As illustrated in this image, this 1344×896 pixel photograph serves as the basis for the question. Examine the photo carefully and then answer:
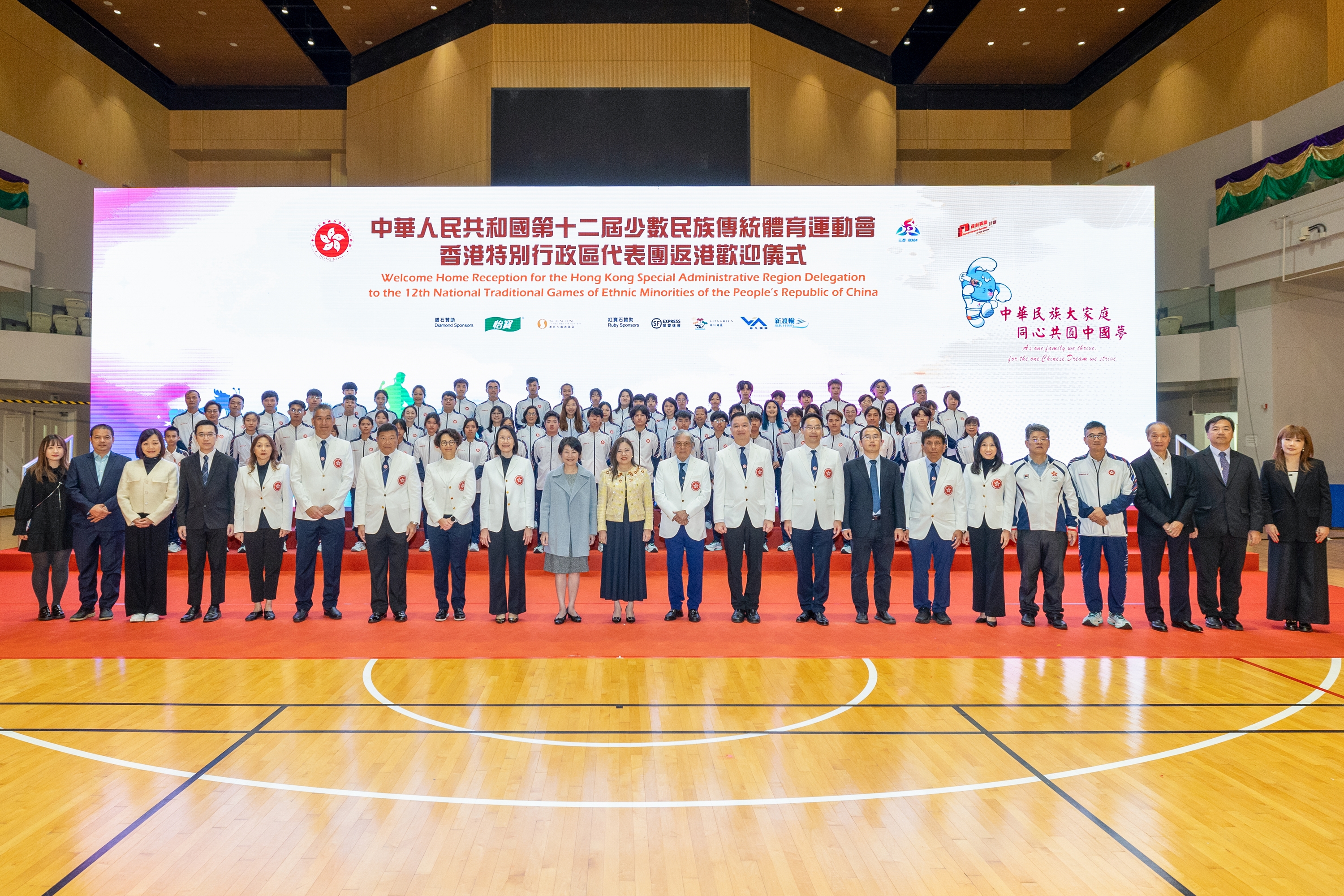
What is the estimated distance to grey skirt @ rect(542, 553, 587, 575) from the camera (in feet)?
18.7

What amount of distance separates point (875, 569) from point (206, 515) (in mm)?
4791

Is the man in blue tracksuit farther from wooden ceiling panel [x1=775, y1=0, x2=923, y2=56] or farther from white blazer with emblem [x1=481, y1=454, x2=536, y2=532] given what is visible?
wooden ceiling panel [x1=775, y1=0, x2=923, y2=56]

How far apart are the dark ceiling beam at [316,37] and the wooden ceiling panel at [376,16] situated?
40cm

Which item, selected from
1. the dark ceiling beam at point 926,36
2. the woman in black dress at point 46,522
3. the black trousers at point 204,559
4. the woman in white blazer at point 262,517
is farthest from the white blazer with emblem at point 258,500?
the dark ceiling beam at point 926,36

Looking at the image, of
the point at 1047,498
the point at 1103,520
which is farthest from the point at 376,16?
the point at 1103,520

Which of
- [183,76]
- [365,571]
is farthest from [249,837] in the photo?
[183,76]

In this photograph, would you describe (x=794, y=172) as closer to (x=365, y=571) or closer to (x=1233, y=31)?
(x=1233, y=31)

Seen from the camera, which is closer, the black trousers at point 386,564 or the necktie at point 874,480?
the black trousers at point 386,564

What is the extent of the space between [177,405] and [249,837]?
8.43m

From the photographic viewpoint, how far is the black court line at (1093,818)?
2.29 meters

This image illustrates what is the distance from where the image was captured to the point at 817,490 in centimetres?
580

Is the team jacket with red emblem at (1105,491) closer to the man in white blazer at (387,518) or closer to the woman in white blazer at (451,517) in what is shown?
the woman in white blazer at (451,517)

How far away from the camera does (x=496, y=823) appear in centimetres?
264

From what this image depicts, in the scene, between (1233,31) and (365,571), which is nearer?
(365,571)
